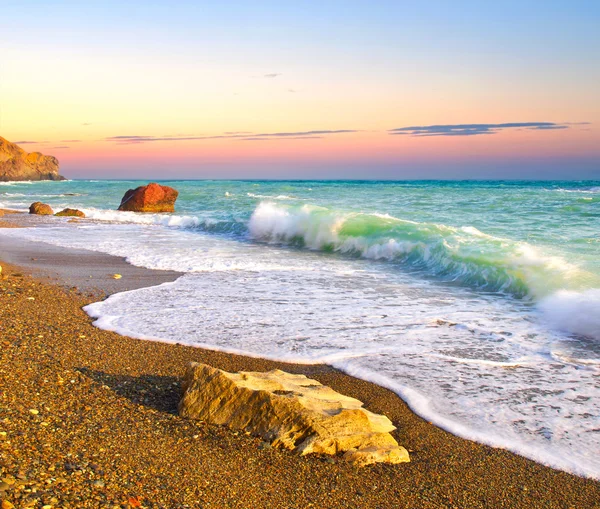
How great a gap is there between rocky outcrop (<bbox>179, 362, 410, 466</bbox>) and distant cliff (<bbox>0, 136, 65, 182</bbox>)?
108 m

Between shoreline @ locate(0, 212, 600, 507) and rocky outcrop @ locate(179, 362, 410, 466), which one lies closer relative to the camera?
shoreline @ locate(0, 212, 600, 507)

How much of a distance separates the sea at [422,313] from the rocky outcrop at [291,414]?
72 centimetres

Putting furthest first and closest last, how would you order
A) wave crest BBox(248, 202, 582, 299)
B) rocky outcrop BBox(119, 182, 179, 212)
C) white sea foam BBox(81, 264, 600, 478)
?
rocky outcrop BBox(119, 182, 179, 212)
wave crest BBox(248, 202, 582, 299)
white sea foam BBox(81, 264, 600, 478)

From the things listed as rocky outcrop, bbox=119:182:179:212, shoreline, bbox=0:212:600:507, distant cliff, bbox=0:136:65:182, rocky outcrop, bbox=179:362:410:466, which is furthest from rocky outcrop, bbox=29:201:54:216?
distant cliff, bbox=0:136:65:182

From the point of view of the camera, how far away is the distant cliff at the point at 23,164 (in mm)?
102938

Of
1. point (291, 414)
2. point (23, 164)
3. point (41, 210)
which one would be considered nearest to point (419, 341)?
point (291, 414)

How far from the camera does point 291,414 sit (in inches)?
155

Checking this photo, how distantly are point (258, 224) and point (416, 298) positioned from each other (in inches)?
435

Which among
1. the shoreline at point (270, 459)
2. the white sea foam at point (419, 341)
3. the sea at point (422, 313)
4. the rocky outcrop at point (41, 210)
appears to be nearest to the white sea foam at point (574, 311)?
the sea at point (422, 313)

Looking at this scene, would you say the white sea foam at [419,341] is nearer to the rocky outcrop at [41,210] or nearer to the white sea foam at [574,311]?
the white sea foam at [574,311]

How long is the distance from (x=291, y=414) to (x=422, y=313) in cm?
416

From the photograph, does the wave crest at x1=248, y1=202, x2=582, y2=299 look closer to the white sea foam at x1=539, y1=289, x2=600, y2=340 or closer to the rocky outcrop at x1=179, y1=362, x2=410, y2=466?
the white sea foam at x1=539, y1=289, x2=600, y2=340

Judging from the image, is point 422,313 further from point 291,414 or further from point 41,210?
point 41,210

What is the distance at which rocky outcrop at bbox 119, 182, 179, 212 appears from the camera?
27.5m
